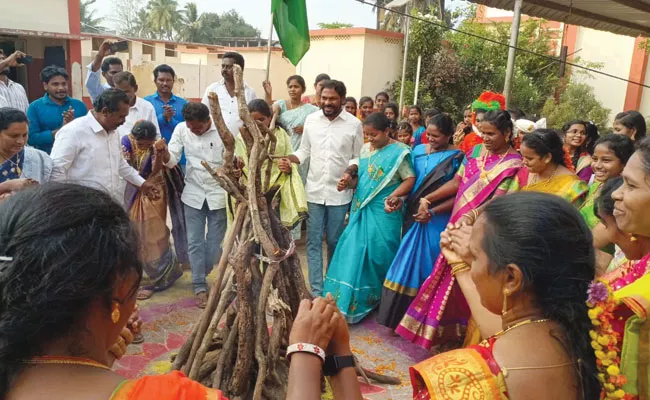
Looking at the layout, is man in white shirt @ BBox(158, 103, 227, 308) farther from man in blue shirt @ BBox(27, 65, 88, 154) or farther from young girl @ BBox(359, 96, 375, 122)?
young girl @ BBox(359, 96, 375, 122)

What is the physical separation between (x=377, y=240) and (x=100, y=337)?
11.2 ft

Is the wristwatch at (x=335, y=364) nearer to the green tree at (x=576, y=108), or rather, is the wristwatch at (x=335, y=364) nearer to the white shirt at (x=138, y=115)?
the white shirt at (x=138, y=115)

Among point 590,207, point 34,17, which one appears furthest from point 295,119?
point 34,17

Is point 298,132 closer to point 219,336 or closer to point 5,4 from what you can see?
point 219,336

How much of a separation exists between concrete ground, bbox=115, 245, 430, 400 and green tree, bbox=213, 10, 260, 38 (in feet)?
186

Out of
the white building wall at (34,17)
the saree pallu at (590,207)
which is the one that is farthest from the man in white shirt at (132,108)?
the white building wall at (34,17)

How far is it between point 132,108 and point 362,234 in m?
2.59

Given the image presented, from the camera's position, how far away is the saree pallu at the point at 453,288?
3789 millimetres

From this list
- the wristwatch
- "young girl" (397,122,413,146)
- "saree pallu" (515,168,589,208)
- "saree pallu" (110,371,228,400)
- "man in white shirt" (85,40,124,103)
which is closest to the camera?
"saree pallu" (110,371,228,400)

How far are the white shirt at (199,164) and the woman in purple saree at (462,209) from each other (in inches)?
73.1

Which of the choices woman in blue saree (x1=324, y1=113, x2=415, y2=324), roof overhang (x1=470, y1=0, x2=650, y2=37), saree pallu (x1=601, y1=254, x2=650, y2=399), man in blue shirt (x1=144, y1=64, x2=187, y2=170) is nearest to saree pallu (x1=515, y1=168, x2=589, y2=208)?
woman in blue saree (x1=324, y1=113, x2=415, y2=324)

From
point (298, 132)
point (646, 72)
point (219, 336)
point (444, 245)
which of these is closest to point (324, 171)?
point (298, 132)

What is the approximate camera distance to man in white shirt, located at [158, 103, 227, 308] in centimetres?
463

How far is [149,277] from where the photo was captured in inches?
196
